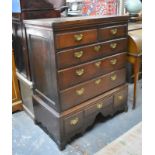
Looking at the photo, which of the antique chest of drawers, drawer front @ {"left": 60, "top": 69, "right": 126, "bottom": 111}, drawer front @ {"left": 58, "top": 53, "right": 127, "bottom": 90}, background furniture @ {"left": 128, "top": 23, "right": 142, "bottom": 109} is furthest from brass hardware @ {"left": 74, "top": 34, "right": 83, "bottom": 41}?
background furniture @ {"left": 128, "top": 23, "right": 142, "bottom": 109}

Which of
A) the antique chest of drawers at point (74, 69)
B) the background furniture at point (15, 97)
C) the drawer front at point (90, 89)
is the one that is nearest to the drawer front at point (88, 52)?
the antique chest of drawers at point (74, 69)

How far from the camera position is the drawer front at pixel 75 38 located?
1.44 metres

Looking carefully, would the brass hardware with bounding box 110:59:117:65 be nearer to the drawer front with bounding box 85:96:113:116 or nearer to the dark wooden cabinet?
the drawer front with bounding box 85:96:113:116

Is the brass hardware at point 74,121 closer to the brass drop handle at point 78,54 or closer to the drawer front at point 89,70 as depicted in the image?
the drawer front at point 89,70

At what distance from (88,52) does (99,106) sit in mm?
549

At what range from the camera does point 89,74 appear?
1.72 metres

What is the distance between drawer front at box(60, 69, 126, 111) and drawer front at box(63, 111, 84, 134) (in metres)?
0.09

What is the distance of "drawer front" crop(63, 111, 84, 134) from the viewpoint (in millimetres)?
1655

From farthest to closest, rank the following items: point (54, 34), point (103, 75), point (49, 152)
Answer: point (103, 75), point (49, 152), point (54, 34)
